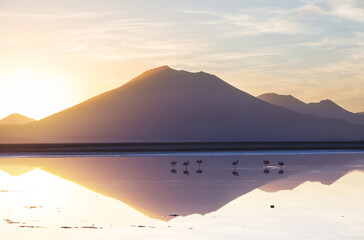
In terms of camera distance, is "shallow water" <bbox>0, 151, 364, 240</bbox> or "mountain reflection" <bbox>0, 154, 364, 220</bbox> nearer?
"shallow water" <bbox>0, 151, 364, 240</bbox>

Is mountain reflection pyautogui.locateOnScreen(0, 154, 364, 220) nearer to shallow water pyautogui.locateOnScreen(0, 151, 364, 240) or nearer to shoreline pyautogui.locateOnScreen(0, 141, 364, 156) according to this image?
shallow water pyautogui.locateOnScreen(0, 151, 364, 240)

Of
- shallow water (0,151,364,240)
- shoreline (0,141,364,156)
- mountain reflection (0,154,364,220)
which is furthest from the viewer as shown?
shoreline (0,141,364,156)

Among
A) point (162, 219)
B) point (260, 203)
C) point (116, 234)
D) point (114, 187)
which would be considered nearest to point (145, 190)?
point (114, 187)

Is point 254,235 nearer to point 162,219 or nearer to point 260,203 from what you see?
point 162,219

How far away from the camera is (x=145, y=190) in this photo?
28969mm

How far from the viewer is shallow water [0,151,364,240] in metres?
18.8

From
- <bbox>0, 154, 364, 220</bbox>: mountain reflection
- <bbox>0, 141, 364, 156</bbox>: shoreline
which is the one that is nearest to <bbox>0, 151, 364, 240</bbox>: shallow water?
<bbox>0, 154, 364, 220</bbox>: mountain reflection

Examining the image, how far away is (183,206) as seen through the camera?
77.9ft

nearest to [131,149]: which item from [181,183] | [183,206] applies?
[181,183]

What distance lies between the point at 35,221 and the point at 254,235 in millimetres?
6520

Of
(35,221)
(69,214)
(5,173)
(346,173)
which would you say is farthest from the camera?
(5,173)

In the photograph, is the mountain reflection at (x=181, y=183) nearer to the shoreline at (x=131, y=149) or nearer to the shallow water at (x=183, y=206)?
the shallow water at (x=183, y=206)

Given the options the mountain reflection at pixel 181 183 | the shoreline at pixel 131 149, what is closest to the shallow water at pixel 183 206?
the mountain reflection at pixel 181 183

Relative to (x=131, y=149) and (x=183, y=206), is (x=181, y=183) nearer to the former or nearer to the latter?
(x=183, y=206)
